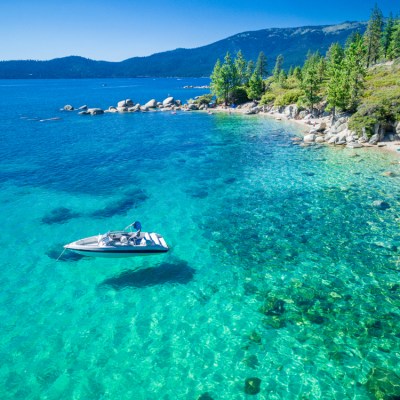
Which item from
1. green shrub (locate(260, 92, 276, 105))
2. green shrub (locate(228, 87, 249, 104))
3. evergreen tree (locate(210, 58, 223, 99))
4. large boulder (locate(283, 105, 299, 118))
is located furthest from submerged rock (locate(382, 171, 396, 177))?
green shrub (locate(228, 87, 249, 104))

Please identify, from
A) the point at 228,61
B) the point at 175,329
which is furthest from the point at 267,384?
the point at 228,61

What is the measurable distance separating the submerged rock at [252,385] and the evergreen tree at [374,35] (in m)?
136

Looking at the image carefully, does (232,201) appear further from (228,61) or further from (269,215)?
(228,61)

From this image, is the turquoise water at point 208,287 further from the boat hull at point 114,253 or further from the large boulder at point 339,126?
the large boulder at point 339,126

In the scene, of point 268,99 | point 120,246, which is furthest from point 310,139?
point 120,246

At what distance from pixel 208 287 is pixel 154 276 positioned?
4425 millimetres

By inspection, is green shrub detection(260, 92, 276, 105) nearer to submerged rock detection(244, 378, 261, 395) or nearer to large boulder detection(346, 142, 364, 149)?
large boulder detection(346, 142, 364, 149)

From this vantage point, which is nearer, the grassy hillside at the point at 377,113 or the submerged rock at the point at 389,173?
the submerged rock at the point at 389,173

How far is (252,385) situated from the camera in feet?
48.1

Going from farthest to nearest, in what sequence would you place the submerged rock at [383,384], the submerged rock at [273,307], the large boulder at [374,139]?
the large boulder at [374,139], the submerged rock at [273,307], the submerged rock at [383,384]

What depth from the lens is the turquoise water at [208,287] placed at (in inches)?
599

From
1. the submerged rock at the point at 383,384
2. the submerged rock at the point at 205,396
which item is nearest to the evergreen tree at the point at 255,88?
the submerged rock at the point at 383,384

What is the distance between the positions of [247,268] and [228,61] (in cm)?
10355

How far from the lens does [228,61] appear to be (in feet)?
361
